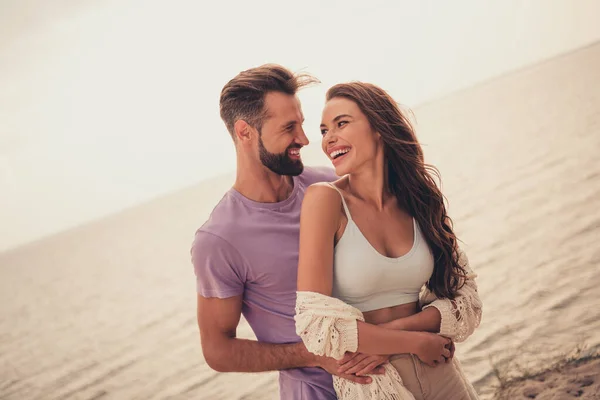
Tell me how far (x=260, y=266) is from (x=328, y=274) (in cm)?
39

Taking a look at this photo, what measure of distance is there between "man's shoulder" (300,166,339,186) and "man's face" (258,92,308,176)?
0.20m

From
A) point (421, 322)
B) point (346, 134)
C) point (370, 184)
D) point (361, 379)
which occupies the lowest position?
point (361, 379)

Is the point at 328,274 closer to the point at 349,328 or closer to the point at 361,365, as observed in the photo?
the point at 349,328

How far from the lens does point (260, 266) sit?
267 centimetres

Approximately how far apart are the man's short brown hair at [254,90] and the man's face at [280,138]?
0.11ft

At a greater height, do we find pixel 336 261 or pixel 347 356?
pixel 336 261

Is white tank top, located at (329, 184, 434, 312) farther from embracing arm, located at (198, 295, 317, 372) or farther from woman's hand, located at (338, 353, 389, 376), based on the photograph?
embracing arm, located at (198, 295, 317, 372)

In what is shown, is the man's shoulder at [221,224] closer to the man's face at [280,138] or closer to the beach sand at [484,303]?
the man's face at [280,138]

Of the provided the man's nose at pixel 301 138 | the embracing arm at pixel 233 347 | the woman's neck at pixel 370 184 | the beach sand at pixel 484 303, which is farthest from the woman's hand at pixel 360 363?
the beach sand at pixel 484 303

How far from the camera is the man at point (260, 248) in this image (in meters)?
2.64

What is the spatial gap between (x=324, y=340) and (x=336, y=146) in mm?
840

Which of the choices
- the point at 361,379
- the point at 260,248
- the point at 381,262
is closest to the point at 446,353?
the point at 361,379

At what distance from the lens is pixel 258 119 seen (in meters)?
2.99

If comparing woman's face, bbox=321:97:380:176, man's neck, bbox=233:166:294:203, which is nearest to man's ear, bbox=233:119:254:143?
man's neck, bbox=233:166:294:203
